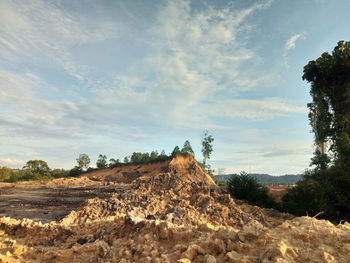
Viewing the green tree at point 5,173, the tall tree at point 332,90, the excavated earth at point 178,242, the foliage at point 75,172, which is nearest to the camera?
the excavated earth at point 178,242

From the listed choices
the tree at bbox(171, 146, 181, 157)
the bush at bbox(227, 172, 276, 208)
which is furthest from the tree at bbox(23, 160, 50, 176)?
the bush at bbox(227, 172, 276, 208)

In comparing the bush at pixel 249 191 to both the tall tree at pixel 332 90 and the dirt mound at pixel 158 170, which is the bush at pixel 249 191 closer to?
the tall tree at pixel 332 90

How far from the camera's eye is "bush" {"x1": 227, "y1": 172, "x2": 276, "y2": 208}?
68.8 feet

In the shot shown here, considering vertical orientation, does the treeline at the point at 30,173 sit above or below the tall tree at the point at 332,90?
below

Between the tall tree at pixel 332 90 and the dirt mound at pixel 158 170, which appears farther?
the dirt mound at pixel 158 170

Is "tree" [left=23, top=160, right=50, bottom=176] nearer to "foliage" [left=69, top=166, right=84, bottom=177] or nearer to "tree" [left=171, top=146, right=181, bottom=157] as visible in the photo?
"foliage" [left=69, top=166, right=84, bottom=177]

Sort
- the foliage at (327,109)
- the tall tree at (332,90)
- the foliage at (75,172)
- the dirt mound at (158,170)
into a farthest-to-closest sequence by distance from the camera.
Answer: the foliage at (75,172) < the dirt mound at (158,170) < the tall tree at (332,90) < the foliage at (327,109)

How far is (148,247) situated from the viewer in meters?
4.81

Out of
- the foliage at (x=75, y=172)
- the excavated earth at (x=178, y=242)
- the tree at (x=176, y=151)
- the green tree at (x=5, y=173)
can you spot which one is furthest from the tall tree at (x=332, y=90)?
the green tree at (x=5, y=173)

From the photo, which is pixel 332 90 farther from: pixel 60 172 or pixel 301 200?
pixel 60 172

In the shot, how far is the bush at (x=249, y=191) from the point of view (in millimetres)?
20969

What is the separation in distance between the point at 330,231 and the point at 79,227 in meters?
7.46

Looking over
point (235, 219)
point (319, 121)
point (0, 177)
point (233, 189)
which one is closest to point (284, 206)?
point (233, 189)

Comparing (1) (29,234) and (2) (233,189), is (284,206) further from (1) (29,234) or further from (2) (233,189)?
(1) (29,234)
